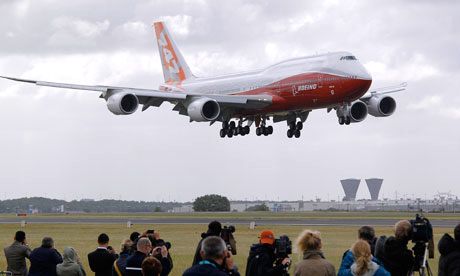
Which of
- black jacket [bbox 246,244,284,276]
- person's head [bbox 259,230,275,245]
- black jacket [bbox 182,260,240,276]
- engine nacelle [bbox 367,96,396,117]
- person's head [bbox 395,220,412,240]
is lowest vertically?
black jacket [bbox 182,260,240,276]

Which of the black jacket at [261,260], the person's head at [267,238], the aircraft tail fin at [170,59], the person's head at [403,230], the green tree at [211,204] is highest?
the aircraft tail fin at [170,59]

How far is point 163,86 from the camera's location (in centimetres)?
8844

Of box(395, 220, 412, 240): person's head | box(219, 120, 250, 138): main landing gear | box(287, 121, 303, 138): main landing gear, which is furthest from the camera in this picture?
box(219, 120, 250, 138): main landing gear

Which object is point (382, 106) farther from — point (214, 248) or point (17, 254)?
point (214, 248)

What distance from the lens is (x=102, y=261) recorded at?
22.6 metres

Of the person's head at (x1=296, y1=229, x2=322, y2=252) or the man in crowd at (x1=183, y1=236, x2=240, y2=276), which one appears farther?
the person's head at (x1=296, y1=229, x2=322, y2=252)

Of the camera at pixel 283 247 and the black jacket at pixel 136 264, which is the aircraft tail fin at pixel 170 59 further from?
the camera at pixel 283 247

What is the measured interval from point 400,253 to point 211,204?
131488mm

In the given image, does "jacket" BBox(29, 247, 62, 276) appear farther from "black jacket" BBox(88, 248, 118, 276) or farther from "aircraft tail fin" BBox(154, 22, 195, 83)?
"aircraft tail fin" BBox(154, 22, 195, 83)

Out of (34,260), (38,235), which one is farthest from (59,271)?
(38,235)

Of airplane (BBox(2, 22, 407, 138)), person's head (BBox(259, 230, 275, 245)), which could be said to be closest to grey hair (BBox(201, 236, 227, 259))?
person's head (BBox(259, 230, 275, 245))

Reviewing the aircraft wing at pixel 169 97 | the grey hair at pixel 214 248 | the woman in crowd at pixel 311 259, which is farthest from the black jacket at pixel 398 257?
the aircraft wing at pixel 169 97

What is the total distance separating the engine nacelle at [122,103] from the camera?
2773 inches

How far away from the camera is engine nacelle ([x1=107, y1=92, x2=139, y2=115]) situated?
70.4 m
